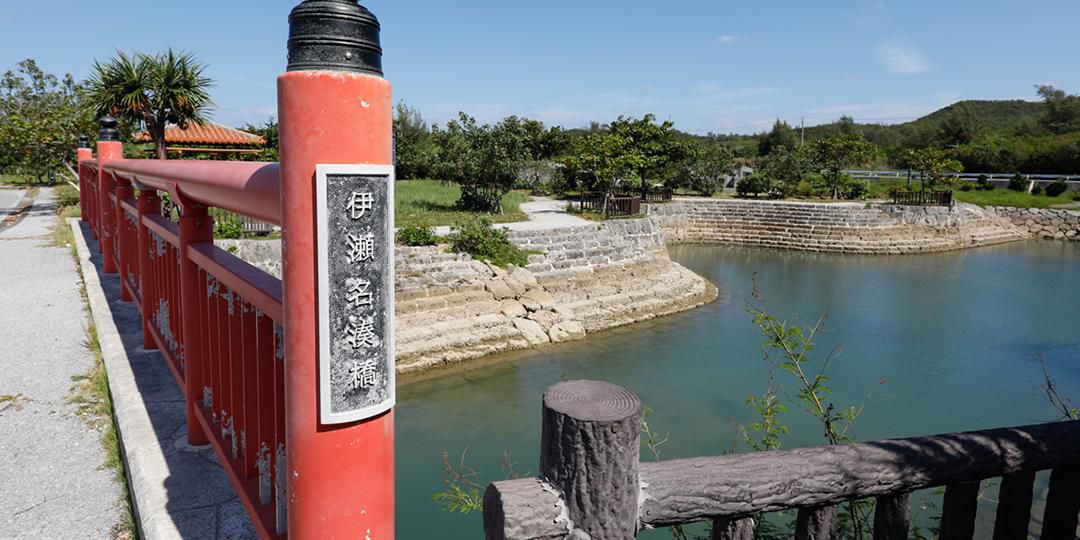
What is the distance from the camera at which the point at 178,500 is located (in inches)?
83.0

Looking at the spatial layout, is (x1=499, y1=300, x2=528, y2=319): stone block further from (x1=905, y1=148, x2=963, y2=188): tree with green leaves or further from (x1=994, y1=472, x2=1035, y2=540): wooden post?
(x1=905, y1=148, x2=963, y2=188): tree with green leaves

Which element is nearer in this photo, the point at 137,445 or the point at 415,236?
the point at 137,445

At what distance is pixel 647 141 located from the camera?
25531 mm

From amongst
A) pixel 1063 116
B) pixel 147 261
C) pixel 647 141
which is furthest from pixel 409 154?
pixel 1063 116

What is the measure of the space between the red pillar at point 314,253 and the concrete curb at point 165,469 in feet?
2.76

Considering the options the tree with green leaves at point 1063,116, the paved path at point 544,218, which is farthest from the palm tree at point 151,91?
the tree with green leaves at point 1063,116

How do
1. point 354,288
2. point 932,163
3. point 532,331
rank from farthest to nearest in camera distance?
point 932,163 → point 532,331 → point 354,288

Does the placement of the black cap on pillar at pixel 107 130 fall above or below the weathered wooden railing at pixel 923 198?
above

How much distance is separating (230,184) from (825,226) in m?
25.1

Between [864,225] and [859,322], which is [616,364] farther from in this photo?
[864,225]

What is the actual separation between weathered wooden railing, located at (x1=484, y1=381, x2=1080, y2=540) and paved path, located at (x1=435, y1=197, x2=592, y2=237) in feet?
39.4

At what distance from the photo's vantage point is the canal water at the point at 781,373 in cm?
753

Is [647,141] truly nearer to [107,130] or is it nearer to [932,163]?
[932,163]

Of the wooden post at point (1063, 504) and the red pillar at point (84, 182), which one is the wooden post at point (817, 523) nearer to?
the wooden post at point (1063, 504)
